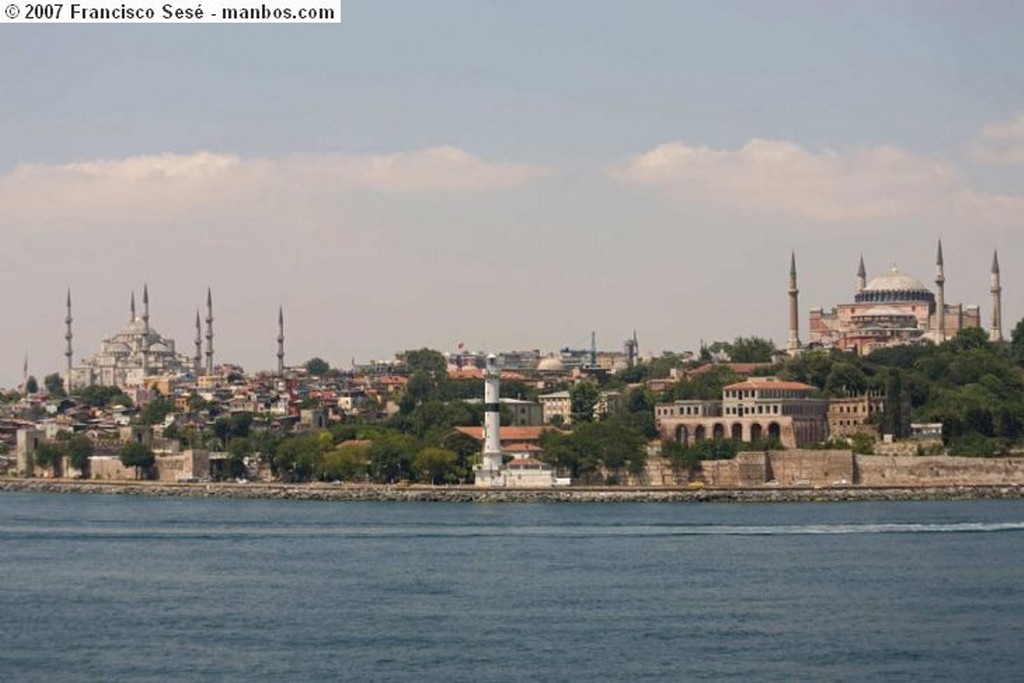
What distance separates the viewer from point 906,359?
353 feet

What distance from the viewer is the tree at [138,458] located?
95.1 m

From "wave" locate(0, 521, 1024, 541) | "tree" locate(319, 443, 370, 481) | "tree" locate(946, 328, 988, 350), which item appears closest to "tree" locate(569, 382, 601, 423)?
"tree" locate(946, 328, 988, 350)

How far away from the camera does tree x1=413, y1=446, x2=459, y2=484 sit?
266 feet

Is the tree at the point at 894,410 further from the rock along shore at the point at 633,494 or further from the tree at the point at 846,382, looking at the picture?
the rock along shore at the point at 633,494

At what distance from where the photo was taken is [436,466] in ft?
266

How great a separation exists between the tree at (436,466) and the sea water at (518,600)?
1903cm

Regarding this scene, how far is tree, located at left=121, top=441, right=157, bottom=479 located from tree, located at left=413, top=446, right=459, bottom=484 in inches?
690

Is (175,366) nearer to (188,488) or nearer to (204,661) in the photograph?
(188,488)

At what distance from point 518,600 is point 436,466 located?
4240cm

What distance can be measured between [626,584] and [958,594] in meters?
5.99

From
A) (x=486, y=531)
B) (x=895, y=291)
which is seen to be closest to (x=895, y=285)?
(x=895, y=291)

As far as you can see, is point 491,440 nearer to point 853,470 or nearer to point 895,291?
point 853,470

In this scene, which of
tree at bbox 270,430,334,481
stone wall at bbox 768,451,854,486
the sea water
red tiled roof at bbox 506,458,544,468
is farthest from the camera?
tree at bbox 270,430,334,481

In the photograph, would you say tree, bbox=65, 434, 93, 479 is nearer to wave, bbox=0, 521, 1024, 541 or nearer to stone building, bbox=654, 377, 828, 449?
stone building, bbox=654, 377, 828, 449
